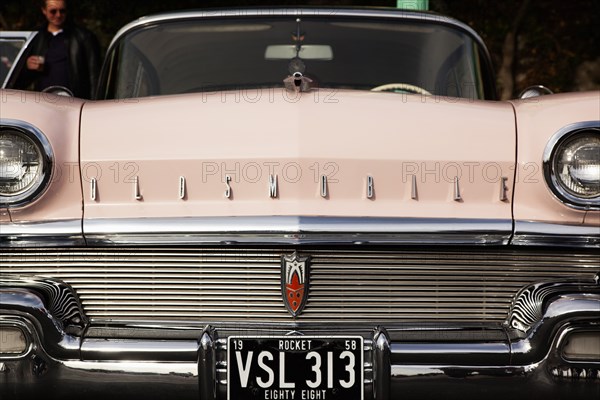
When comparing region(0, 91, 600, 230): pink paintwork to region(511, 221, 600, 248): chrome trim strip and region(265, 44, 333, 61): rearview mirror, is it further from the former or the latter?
region(265, 44, 333, 61): rearview mirror

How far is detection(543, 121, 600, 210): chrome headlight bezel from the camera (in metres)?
2.92

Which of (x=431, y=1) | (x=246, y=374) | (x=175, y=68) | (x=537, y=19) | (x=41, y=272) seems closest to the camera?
(x=246, y=374)

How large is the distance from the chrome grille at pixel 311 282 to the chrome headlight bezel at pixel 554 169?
164mm

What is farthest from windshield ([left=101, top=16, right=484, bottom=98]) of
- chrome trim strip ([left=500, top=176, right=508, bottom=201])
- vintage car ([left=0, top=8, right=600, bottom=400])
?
chrome trim strip ([left=500, top=176, right=508, bottom=201])

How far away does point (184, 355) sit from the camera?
2750 mm

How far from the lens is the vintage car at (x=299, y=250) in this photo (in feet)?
9.08

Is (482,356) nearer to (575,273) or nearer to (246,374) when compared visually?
(575,273)

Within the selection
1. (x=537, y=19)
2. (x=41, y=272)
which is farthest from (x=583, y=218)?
(x=537, y=19)

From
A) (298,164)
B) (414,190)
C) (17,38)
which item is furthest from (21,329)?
(17,38)

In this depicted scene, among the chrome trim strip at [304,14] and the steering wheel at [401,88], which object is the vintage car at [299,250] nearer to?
the steering wheel at [401,88]

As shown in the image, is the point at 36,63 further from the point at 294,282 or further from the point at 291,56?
the point at 294,282

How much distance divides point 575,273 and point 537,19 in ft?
36.5

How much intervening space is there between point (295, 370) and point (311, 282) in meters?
0.26

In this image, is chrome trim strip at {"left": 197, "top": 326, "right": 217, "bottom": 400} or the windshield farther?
the windshield
